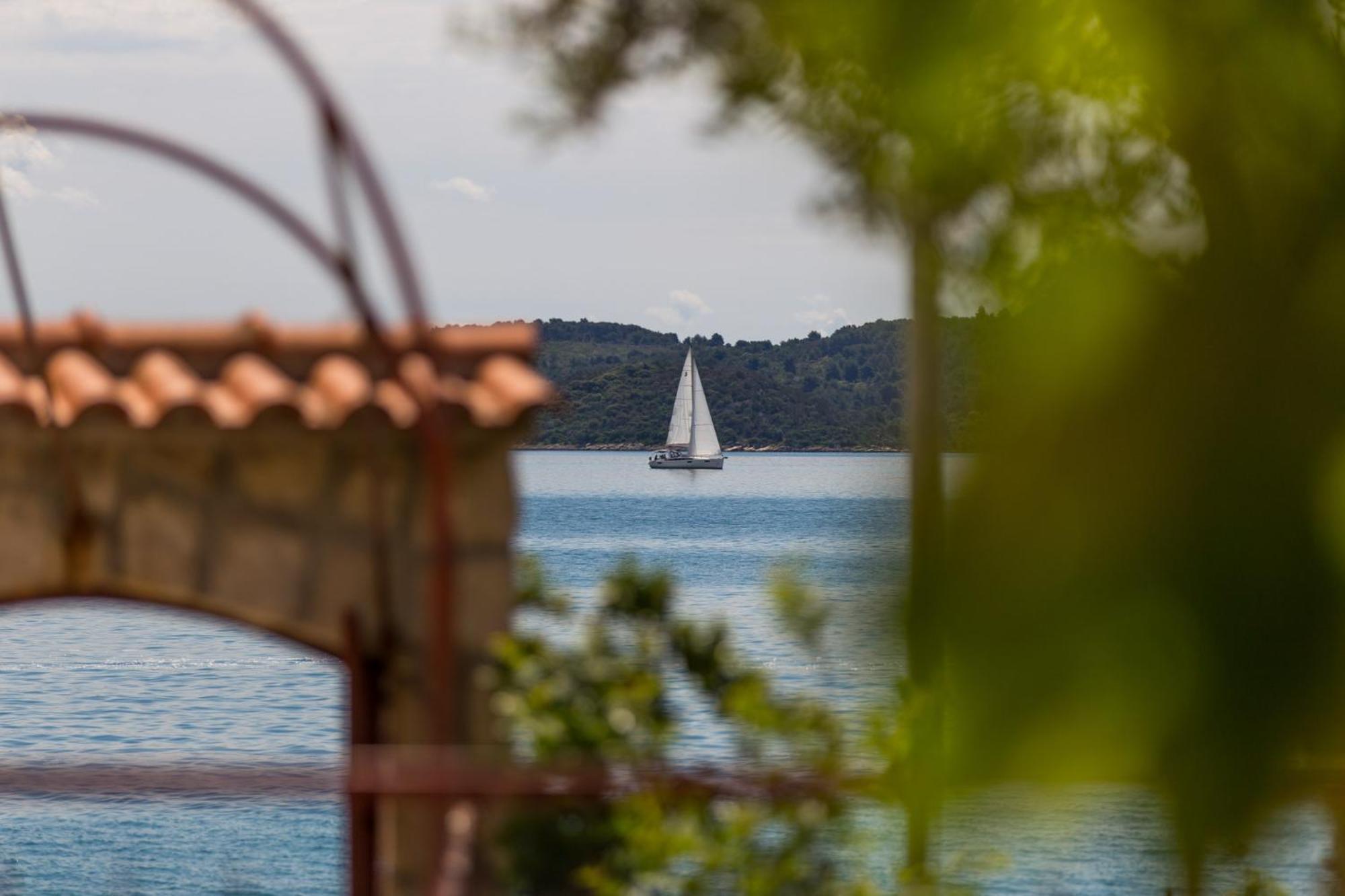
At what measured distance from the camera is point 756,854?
320 cm

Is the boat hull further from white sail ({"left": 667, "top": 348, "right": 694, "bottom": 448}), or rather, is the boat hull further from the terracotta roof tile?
the terracotta roof tile

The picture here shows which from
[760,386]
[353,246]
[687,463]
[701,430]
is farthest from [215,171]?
[687,463]

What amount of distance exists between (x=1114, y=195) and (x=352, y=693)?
198 centimetres

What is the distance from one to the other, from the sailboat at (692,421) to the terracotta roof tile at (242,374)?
53062 millimetres

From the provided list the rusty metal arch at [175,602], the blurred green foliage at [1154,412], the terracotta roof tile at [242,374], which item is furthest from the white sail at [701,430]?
the blurred green foliage at [1154,412]

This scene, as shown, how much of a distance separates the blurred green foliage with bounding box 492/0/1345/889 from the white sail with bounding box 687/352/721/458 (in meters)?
56.2

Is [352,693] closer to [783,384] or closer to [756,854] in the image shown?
[756,854]

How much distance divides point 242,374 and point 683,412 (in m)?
57.5

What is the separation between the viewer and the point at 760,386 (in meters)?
53.5

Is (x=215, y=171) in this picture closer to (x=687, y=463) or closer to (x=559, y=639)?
(x=559, y=639)

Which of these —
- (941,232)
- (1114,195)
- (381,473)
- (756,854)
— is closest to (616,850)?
(756,854)

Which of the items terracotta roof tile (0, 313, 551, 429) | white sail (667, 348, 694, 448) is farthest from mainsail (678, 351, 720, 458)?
terracotta roof tile (0, 313, 551, 429)

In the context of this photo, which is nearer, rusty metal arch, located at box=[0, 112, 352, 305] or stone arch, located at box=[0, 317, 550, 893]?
rusty metal arch, located at box=[0, 112, 352, 305]

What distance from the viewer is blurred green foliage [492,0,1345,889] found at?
227 cm
